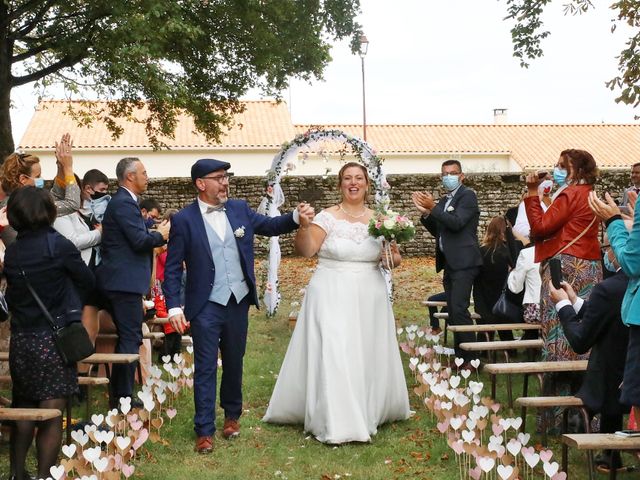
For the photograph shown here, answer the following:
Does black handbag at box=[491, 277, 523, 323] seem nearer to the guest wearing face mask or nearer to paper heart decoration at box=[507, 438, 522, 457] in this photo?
paper heart decoration at box=[507, 438, 522, 457]

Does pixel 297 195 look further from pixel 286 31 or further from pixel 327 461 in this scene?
pixel 327 461

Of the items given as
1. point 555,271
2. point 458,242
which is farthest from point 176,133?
point 555,271

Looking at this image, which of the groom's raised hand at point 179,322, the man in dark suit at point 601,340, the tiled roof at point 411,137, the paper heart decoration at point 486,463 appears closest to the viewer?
the paper heart decoration at point 486,463

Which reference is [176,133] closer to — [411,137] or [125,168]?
[411,137]

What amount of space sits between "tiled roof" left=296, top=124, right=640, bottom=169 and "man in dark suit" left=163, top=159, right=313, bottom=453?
35.8 metres

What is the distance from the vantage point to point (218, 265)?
6316 millimetres

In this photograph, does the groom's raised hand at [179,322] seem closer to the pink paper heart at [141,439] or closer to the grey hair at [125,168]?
the pink paper heart at [141,439]

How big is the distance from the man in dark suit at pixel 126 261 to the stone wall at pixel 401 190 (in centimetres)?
1610

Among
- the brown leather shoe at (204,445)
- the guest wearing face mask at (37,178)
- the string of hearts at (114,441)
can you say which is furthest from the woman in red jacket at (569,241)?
the guest wearing face mask at (37,178)

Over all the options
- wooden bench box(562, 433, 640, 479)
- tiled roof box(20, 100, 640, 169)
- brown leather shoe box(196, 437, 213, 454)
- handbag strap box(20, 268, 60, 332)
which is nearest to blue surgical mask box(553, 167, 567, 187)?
wooden bench box(562, 433, 640, 479)

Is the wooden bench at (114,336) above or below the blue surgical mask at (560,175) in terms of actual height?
below

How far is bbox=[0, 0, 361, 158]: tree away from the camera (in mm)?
13336

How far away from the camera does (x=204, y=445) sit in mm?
6207

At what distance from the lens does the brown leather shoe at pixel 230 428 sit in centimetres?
656
